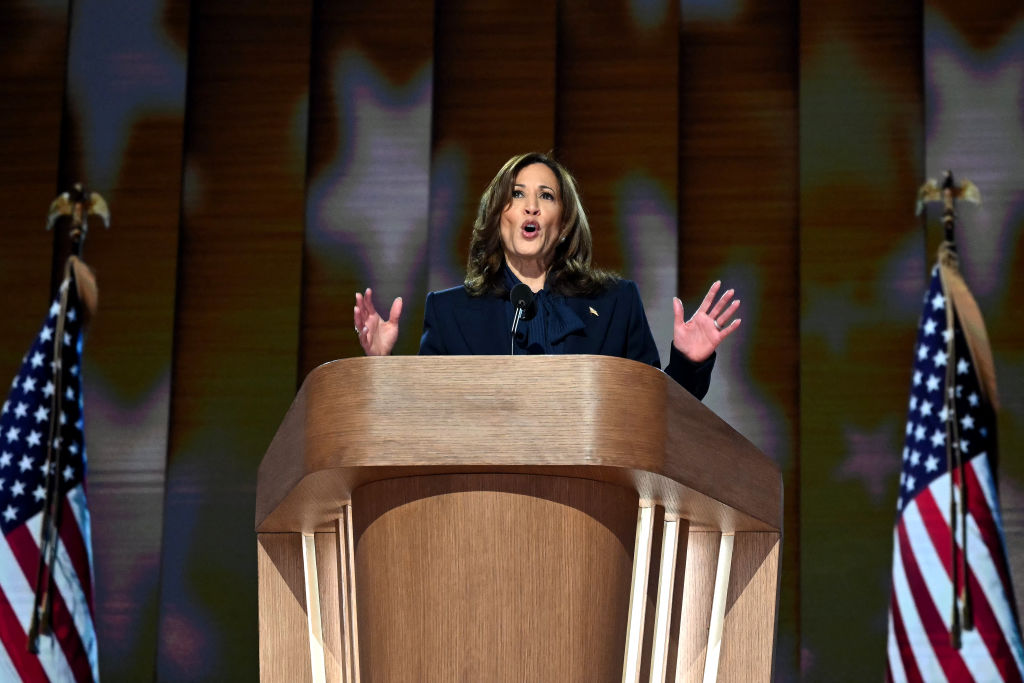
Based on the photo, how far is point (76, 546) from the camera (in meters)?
3.49

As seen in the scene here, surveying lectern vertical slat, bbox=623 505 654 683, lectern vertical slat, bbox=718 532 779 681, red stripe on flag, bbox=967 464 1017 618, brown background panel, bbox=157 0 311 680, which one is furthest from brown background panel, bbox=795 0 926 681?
lectern vertical slat, bbox=623 505 654 683

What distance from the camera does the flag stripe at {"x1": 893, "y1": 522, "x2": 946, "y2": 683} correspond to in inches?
132

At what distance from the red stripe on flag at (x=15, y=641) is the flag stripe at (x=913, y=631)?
2.20m

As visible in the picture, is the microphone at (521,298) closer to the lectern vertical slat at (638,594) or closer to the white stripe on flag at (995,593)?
the lectern vertical slat at (638,594)

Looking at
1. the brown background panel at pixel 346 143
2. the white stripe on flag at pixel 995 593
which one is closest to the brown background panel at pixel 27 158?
the brown background panel at pixel 346 143

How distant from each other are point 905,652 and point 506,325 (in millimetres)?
1668

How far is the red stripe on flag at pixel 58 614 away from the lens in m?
3.40

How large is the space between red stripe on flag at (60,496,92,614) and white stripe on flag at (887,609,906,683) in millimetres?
2086

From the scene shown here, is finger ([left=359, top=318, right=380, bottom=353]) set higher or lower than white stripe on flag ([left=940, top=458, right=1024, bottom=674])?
higher

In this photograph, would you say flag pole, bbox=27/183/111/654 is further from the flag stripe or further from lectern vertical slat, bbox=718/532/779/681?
the flag stripe

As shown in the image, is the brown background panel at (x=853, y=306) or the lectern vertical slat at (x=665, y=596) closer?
the lectern vertical slat at (x=665, y=596)

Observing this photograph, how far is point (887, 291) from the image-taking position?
443 cm

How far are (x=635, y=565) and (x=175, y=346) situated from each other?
130 inches

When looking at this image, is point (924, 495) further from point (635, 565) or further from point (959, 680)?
point (635, 565)
